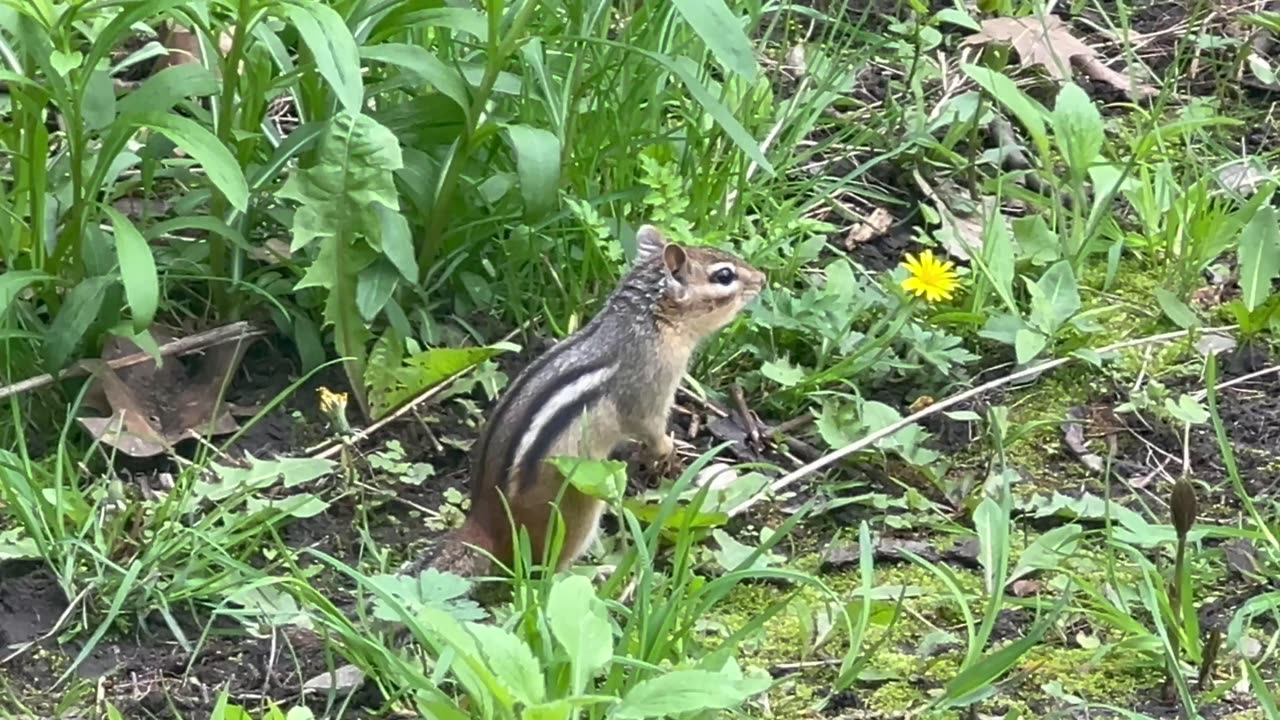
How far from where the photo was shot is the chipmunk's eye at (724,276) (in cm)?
359

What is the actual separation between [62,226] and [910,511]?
178 cm

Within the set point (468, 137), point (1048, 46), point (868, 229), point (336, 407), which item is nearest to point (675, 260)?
point (468, 137)

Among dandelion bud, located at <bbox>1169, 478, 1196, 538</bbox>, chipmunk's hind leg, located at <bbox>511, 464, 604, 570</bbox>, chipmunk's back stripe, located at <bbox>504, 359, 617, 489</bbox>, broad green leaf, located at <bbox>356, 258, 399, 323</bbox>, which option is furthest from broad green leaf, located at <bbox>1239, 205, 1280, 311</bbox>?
broad green leaf, located at <bbox>356, 258, 399, 323</bbox>

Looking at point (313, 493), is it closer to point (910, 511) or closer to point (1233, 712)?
point (910, 511)

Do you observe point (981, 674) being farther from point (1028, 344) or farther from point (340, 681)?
point (1028, 344)

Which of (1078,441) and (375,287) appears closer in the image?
(375,287)

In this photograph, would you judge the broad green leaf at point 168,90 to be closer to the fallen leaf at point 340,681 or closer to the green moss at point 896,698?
the fallen leaf at point 340,681

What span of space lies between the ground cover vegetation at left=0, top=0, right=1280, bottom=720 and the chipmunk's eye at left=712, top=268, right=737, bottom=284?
224 millimetres

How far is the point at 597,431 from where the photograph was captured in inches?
131

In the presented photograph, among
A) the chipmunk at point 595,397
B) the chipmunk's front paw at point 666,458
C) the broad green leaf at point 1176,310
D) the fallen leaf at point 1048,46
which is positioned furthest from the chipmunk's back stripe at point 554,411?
the fallen leaf at point 1048,46

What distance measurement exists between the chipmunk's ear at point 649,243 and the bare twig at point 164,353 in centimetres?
83

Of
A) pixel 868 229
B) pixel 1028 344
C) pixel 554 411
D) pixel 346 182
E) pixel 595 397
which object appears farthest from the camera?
pixel 868 229

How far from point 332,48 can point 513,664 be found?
1.23 meters

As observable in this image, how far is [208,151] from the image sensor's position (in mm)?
3107
